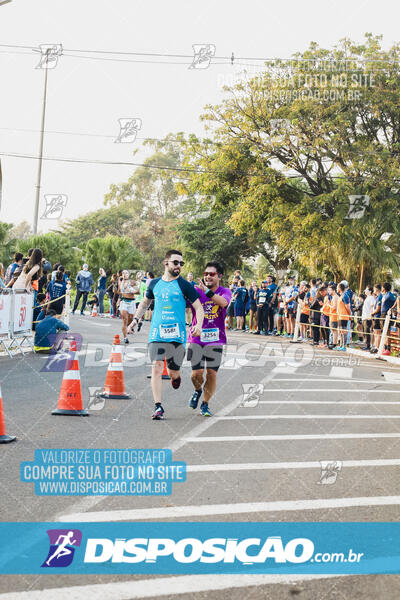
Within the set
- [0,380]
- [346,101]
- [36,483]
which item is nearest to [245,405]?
[0,380]

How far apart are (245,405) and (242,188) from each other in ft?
76.4

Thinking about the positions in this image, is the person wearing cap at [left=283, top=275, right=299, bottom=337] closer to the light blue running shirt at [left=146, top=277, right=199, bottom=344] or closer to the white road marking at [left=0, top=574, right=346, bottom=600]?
the light blue running shirt at [left=146, top=277, right=199, bottom=344]

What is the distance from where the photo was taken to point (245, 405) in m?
10.8

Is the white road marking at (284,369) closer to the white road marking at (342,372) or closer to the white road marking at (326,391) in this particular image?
the white road marking at (342,372)

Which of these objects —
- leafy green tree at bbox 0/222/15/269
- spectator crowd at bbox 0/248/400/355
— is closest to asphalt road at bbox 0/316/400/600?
spectator crowd at bbox 0/248/400/355

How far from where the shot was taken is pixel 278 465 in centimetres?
688

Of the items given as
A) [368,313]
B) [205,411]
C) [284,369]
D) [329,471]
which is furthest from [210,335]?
[368,313]

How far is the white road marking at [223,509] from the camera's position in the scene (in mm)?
5094

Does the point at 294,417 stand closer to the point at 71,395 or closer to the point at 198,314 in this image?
the point at 198,314

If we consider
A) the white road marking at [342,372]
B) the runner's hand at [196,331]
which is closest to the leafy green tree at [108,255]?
the white road marking at [342,372]

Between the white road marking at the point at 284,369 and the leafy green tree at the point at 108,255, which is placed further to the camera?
the leafy green tree at the point at 108,255

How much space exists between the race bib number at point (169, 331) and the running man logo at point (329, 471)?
271 cm

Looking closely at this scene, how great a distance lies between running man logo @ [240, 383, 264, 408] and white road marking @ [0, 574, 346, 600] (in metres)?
6.62

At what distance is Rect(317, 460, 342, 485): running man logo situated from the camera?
631 centimetres
